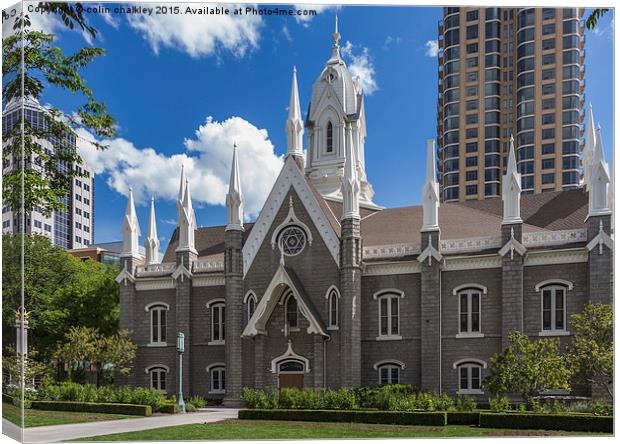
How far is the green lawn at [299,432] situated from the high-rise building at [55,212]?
6.93 metres

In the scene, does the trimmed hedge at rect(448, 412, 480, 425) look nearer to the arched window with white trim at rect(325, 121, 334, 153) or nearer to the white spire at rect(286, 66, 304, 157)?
the white spire at rect(286, 66, 304, 157)

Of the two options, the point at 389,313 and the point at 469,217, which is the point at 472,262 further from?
the point at 389,313

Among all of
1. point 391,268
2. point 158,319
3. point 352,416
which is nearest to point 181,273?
point 158,319

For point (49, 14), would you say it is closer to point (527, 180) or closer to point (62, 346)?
point (62, 346)

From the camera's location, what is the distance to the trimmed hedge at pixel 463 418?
93.5 feet

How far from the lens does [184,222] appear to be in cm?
4388

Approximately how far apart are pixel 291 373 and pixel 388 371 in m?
4.60

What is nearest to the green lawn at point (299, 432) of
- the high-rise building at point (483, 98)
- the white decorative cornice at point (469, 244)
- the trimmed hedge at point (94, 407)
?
the trimmed hedge at point (94, 407)

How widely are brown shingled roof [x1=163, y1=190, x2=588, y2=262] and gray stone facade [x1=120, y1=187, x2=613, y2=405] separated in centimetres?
40

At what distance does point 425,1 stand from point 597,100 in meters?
6.51

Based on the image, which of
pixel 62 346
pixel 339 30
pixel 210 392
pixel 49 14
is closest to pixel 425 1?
pixel 339 30

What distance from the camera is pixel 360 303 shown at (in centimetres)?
4019

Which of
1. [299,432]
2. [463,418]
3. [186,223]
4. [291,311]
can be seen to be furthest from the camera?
[186,223]

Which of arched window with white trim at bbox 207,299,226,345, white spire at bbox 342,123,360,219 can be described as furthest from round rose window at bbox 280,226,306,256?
arched window with white trim at bbox 207,299,226,345
